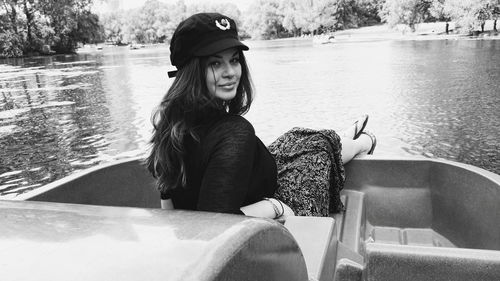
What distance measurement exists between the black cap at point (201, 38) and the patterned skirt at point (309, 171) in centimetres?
79

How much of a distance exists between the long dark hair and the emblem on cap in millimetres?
119

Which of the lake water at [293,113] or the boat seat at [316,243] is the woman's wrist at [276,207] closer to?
the boat seat at [316,243]

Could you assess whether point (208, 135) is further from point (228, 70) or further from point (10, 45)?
point (10, 45)

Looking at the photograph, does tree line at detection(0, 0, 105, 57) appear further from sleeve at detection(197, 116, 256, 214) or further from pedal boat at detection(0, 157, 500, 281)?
sleeve at detection(197, 116, 256, 214)

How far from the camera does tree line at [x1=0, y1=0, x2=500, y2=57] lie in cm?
3822

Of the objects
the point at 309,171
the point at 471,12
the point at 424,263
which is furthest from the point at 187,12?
the point at 424,263

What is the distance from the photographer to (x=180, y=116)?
160 cm

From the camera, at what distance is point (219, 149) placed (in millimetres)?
1463

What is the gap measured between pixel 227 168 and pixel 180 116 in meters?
0.29

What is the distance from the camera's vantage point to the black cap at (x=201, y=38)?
5.06 feet

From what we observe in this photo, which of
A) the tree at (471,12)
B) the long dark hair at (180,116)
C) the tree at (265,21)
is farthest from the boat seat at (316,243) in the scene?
the tree at (265,21)

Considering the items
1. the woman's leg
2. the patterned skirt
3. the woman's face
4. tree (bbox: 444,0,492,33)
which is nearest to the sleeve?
the woman's face

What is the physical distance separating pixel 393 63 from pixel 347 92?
784 centimetres

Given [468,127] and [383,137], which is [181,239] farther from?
[468,127]
